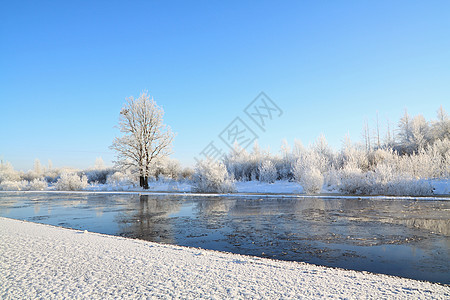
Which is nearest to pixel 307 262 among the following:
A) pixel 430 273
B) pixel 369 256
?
pixel 369 256

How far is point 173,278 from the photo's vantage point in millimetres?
3770

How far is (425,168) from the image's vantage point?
19922 mm

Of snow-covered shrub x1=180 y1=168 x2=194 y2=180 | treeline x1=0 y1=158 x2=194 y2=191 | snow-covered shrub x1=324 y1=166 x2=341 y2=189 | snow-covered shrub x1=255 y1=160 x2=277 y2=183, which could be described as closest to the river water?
snow-covered shrub x1=324 y1=166 x2=341 y2=189

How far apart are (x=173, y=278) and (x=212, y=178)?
1885 centimetres

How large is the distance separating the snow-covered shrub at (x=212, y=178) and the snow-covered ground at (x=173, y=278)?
55.9 feet

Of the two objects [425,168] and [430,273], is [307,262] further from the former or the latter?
[425,168]

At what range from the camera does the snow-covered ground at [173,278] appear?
3273 mm

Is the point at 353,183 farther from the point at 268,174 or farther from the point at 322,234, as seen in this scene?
the point at 322,234

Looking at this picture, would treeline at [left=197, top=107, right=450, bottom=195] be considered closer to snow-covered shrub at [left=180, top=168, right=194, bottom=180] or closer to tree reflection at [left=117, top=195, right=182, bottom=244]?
snow-covered shrub at [left=180, top=168, right=194, bottom=180]

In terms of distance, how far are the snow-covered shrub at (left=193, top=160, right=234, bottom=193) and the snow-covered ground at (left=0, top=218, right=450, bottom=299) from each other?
55.9ft

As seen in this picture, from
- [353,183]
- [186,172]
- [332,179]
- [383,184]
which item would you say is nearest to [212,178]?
[332,179]

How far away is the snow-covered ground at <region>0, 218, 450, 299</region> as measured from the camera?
10.7ft

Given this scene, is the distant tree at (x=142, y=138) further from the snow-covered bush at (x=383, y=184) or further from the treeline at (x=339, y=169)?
the snow-covered bush at (x=383, y=184)

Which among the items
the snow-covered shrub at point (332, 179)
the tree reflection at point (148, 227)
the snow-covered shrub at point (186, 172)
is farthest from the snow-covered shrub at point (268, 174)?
the tree reflection at point (148, 227)
